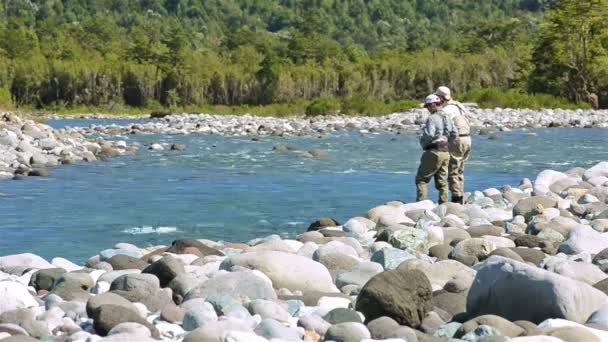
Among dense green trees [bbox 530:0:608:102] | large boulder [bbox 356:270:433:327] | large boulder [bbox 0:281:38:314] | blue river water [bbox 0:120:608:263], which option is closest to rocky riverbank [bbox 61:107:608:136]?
blue river water [bbox 0:120:608:263]

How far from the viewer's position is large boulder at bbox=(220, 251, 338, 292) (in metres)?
5.97

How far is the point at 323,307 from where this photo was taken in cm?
537

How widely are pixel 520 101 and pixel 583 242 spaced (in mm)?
33826

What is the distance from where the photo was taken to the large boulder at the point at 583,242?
283 inches

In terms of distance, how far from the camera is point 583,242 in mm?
7242

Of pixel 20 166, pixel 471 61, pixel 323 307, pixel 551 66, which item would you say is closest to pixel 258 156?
pixel 20 166

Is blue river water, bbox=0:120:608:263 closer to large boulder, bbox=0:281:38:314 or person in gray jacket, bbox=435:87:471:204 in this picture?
person in gray jacket, bbox=435:87:471:204

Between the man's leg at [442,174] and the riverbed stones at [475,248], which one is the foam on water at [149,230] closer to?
the man's leg at [442,174]

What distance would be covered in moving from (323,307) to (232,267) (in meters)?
1.00

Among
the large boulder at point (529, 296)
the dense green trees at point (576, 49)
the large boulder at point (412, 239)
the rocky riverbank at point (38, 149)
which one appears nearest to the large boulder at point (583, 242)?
the large boulder at point (412, 239)

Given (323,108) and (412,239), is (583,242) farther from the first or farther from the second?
(323,108)

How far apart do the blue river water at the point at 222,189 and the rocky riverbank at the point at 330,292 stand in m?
2.17

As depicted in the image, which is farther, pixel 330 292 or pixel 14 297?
pixel 330 292

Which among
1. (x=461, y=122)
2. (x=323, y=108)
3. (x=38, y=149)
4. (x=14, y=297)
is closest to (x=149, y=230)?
(x=461, y=122)
